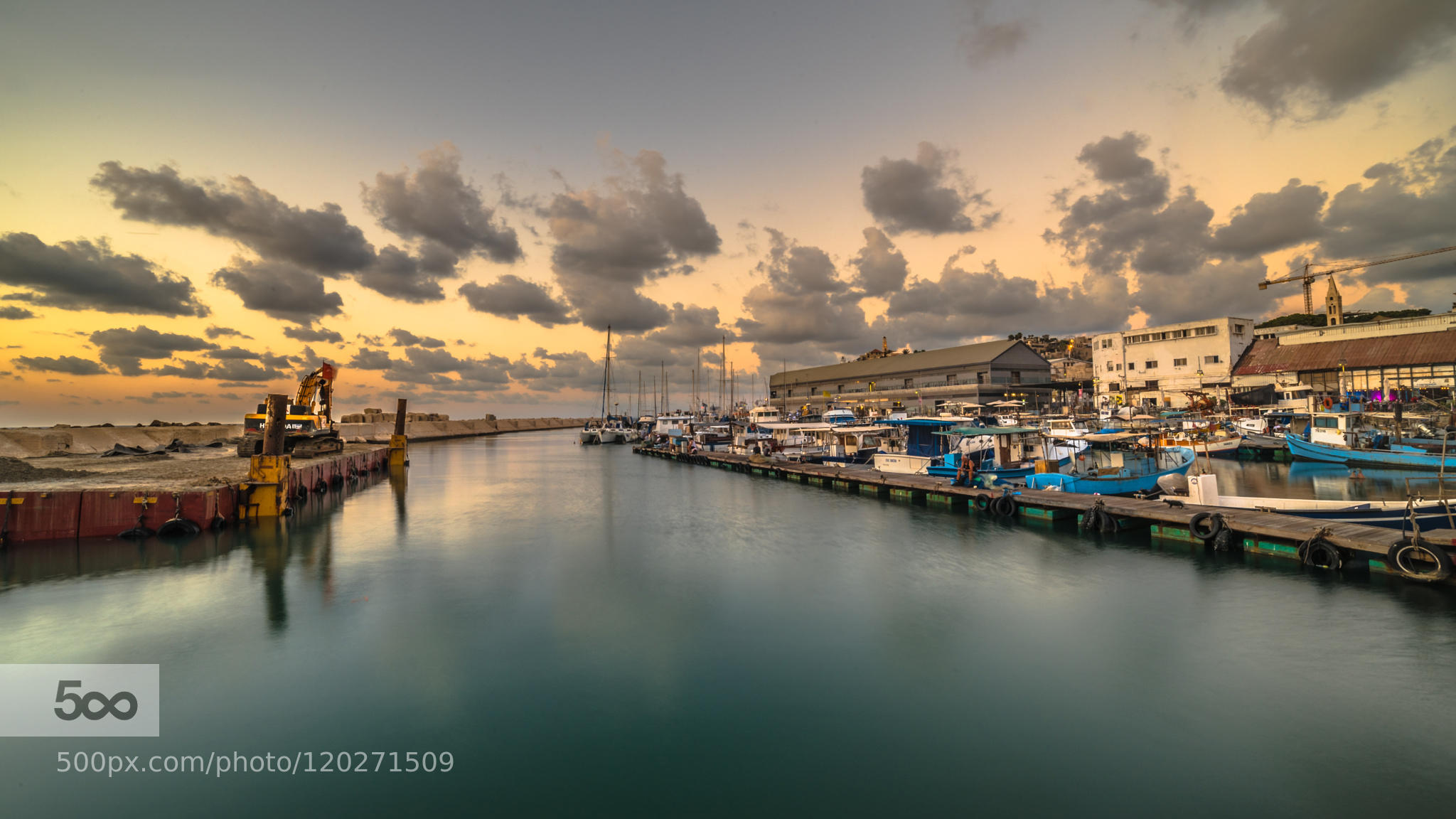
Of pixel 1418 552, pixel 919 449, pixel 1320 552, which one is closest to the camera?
pixel 1418 552

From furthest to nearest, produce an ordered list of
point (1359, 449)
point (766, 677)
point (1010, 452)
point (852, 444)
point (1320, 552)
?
1. point (852, 444)
2. point (1359, 449)
3. point (1010, 452)
4. point (1320, 552)
5. point (766, 677)

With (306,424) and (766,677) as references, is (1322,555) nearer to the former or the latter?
(766,677)

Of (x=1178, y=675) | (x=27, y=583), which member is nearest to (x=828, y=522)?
(x=1178, y=675)

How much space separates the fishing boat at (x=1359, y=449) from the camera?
3659cm

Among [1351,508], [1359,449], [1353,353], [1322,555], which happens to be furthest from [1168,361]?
[1322,555]

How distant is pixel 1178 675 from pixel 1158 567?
8437 millimetres

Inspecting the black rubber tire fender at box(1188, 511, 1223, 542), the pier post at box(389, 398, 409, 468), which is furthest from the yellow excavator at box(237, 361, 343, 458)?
the black rubber tire fender at box(1188, 511, 1223, 542)

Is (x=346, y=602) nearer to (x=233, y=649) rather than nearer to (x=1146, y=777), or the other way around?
(x=233, y=649)

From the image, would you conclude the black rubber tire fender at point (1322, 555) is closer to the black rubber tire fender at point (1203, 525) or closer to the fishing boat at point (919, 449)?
the black rubber tire fender at point (1203, 525)

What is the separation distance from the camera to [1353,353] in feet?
193

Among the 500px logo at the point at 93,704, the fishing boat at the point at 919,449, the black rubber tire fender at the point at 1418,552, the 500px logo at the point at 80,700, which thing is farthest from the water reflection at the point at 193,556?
the fishing boat at the point at 919,449

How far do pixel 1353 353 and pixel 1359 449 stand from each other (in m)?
26.9

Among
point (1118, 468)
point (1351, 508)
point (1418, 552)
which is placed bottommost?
point (1418, 552)

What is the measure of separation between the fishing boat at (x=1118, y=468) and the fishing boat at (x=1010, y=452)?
105 cm
